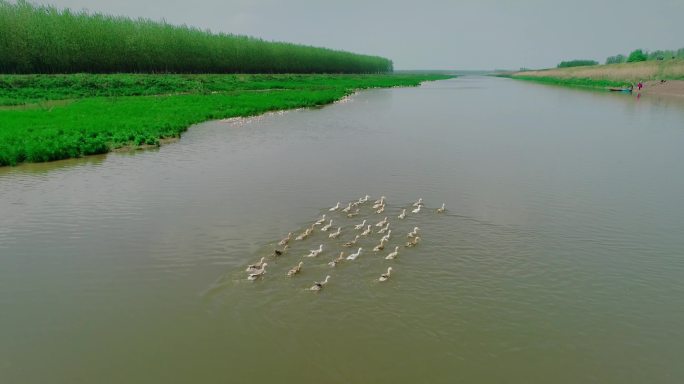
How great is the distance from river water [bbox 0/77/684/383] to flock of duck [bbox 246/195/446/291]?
0.67 ft

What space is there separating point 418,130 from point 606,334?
27.0m

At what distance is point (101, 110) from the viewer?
35.7m

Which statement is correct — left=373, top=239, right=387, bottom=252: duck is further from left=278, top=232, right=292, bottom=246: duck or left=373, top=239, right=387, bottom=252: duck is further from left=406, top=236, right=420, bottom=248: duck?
left=278, top=232, right=292, bottom=246: duck

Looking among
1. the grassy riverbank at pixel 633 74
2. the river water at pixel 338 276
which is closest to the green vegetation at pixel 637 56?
the grassy riverbank at pixel 633 74

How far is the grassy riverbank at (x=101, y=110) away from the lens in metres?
23.8

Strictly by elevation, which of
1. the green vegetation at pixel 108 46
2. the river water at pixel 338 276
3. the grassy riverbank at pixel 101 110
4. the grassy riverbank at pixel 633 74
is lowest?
the river water at pixel 338 276

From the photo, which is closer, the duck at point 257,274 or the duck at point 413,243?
the duck at point 257,274

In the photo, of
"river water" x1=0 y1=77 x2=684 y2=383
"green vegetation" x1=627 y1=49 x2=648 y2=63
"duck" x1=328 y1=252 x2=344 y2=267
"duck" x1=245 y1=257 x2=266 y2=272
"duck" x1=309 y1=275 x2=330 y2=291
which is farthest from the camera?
"green vegetation" x1=627 y1=49 x2=648 y2=63

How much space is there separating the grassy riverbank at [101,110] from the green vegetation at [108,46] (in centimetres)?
698

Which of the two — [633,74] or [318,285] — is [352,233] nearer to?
[318,285]

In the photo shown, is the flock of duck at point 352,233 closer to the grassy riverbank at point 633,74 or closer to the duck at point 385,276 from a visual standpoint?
the duck at point 385,276

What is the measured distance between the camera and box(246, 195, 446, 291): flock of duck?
10711 millimetres

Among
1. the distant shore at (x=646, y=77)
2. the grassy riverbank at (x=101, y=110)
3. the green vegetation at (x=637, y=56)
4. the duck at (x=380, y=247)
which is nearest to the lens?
the duck at (x=380, y=247)

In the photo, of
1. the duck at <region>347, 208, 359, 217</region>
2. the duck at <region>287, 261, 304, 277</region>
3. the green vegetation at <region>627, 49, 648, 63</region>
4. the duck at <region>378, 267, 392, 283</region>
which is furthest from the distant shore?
the duck at <region>287, 261, 304, 277</region>
